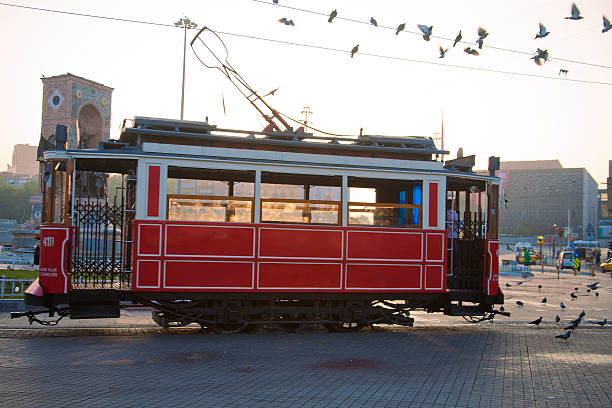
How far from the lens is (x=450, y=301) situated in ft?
42.7

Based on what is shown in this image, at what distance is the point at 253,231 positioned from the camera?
11.7 m

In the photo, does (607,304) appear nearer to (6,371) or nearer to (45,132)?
(6,371)

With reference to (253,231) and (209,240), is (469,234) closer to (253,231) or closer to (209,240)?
(253,231)

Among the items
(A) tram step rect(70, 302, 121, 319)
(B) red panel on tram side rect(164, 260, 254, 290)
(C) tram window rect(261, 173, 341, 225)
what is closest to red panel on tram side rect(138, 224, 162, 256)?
(B) red panel on tram side rect(164, 260, 254, 290)

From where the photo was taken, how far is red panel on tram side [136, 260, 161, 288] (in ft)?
36.6

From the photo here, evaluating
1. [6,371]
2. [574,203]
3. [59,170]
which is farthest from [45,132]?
[574,203]

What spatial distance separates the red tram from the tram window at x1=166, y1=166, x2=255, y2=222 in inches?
0.9

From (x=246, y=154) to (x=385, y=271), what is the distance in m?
3.65

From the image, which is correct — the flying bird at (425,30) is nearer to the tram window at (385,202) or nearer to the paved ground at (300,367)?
the tram window at (385,202)

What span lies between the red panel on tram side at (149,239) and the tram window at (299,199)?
1.99 metres

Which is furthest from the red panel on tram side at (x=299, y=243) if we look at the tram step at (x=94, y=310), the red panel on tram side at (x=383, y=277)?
the tram step at (x=94, y=310)

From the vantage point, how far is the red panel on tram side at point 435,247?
41.8 feet

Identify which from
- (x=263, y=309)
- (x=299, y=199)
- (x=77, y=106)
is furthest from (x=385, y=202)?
(x=77, y=106)

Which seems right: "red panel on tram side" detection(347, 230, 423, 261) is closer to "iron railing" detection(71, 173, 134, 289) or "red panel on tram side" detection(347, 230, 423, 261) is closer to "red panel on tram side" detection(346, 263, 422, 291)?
"red panel on tram side" detection(346, 263, 422, 291)
